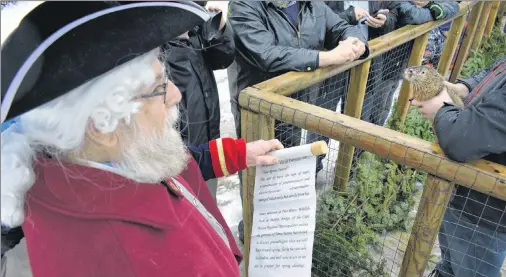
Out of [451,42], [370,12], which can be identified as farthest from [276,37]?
[451,42]

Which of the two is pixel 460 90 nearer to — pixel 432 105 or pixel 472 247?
pixel 432 105

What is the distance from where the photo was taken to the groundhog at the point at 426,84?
72.1 inches

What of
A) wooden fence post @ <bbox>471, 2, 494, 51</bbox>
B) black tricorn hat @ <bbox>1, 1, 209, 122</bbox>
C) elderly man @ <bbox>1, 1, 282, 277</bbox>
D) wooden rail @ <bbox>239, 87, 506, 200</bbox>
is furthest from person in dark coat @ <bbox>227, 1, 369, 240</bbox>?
wooden fence post @ <bbox>471, 2, 494, 51</bbox>

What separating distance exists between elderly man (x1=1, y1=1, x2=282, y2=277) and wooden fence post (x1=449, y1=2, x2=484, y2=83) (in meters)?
3.98

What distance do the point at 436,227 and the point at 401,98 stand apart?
1.95 metres

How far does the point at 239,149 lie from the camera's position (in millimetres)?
1543

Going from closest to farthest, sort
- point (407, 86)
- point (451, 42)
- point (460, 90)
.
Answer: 1. point (460, 90)
2. point (407, 86)
3. point (451, 42)

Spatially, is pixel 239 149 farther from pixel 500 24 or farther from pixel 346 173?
pixel 500 24

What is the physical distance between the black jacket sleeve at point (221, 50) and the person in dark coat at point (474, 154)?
100 cm

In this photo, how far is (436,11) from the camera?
121 inches

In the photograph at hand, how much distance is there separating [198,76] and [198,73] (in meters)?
0.02

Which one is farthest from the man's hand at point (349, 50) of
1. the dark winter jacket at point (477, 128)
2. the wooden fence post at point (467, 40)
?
the wooden fence post at point (467, 40)

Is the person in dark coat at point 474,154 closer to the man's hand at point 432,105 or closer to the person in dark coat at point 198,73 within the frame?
the man's hand at point 432,105

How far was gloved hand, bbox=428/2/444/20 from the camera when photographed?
308 centimetres
